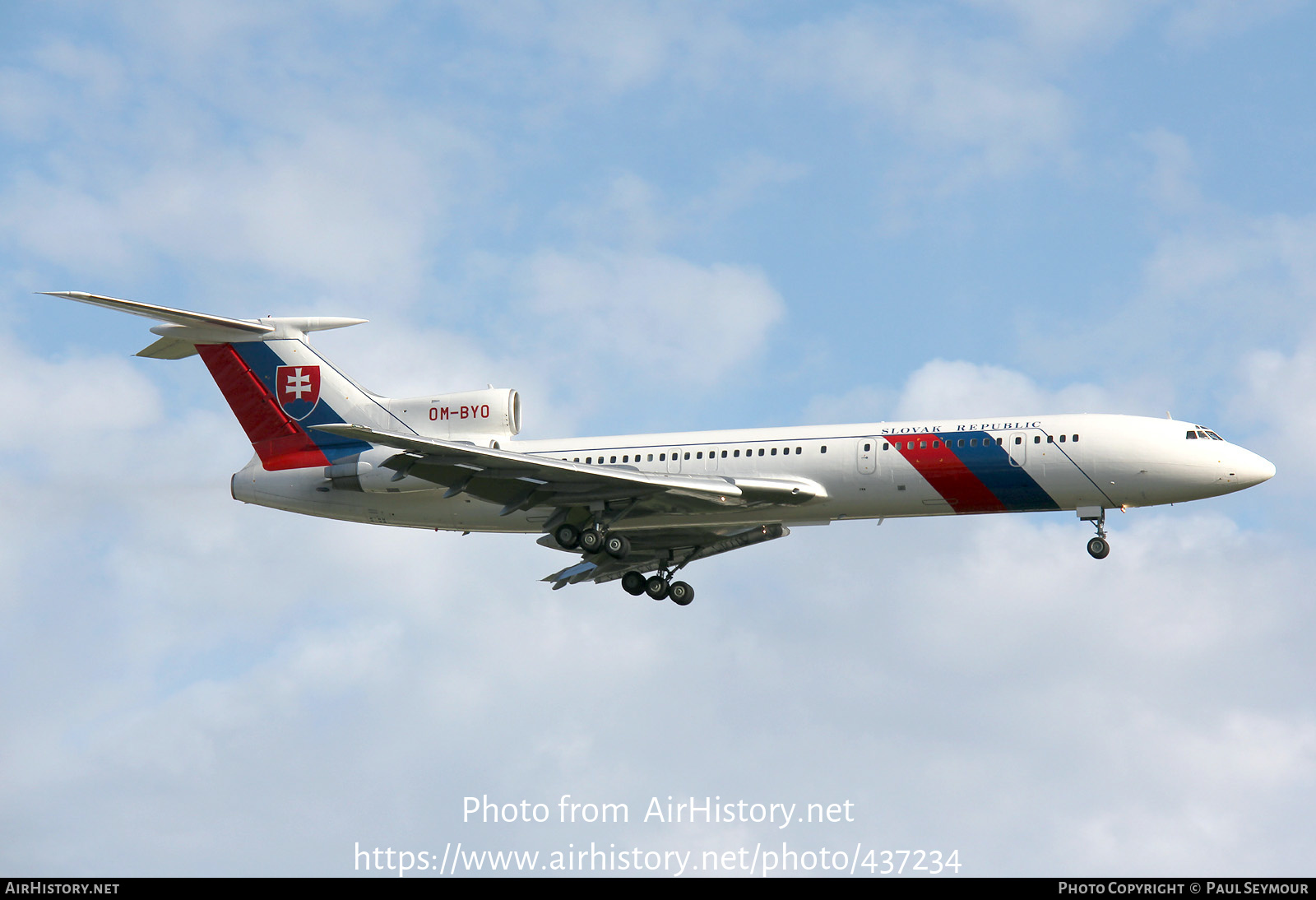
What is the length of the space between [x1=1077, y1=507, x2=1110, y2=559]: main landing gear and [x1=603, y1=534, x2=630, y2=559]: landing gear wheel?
34.2ft

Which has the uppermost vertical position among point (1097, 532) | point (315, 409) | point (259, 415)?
point (315, 409)

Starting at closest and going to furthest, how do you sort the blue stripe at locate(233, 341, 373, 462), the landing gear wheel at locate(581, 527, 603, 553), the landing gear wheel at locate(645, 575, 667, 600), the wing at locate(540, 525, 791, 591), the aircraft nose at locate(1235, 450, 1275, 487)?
the aircraft nose at locate(1235, 450, 1275, 487) < the landing gear wheel at locate(581, 527, 603, 553) < the blue stripe at locate(233, 341, 373, 462) < the wing at locate(540, 525, 791, 591) < the landing gear wheel at locate(645, 575, 667, 600)

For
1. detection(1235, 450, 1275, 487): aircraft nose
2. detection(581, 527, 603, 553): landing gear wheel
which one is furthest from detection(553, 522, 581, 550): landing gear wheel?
detection(1235, 450, 1275, 487): aircraft nose

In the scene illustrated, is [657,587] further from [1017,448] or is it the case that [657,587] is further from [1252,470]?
[1252,470]

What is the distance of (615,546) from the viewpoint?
115ft

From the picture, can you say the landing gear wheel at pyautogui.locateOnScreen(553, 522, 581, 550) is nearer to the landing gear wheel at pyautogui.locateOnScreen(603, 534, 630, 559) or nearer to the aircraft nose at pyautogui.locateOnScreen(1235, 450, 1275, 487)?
the landing gear wheel at pyautogui.locateOnScreen(603, 534, 630, 559)

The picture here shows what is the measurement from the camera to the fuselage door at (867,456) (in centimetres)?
3306

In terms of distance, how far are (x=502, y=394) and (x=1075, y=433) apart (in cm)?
1335

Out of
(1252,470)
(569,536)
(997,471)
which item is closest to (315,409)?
(569,536)

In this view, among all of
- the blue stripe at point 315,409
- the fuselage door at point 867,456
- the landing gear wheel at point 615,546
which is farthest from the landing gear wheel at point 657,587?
the blue stripe at point 315,409

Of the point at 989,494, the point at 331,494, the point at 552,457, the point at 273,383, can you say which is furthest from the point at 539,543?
the point at 989,494

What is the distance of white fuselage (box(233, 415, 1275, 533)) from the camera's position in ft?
105

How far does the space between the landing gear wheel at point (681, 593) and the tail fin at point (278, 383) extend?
27.2ft

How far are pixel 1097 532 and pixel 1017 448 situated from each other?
2649 mm
